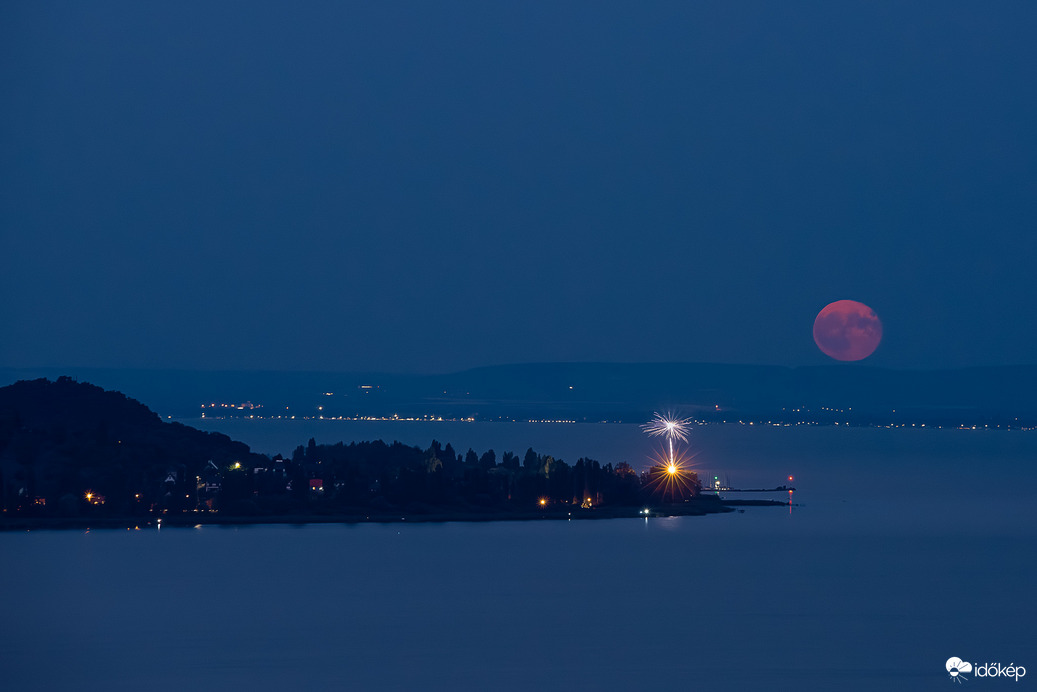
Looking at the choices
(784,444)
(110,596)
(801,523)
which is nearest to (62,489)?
(110,596)

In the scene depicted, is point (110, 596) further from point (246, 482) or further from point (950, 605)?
point (950, 605)

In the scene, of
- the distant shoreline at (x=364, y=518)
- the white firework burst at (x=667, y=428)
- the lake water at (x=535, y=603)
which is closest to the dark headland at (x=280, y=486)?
the distant shoreline at (x=364, y=518)

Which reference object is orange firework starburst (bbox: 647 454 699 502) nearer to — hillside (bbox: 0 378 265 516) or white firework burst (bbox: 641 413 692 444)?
hillside (bbox: 0 378 265 516)

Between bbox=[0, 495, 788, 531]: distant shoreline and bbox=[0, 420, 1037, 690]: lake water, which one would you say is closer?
bbox=[0, 420, 1037, 690]: lake water

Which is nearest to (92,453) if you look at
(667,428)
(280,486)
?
(280,486)

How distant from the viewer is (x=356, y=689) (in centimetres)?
2469

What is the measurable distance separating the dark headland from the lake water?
1.76 metres

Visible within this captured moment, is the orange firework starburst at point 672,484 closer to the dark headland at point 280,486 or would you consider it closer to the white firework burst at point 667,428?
the dark headland at point 280,486

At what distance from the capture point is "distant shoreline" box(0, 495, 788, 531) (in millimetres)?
48469

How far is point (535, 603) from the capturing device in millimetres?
34375

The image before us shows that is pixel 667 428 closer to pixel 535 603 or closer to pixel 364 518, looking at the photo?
pixel 364 518

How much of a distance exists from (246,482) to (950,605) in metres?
29.3

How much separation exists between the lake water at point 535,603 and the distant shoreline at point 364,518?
31.8 inches

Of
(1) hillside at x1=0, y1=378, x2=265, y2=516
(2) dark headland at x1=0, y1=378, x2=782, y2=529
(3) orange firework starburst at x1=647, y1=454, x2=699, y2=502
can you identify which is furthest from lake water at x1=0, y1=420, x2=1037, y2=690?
(1) hillside at x1=0, y1=378, x2=265, y2=516
